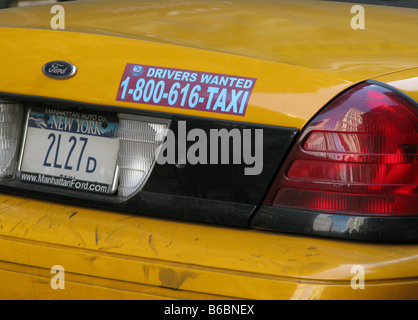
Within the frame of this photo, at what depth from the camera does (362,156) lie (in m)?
1.82

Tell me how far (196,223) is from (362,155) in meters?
0.50

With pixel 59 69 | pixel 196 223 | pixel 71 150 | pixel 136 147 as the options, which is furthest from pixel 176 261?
pixel 59 69

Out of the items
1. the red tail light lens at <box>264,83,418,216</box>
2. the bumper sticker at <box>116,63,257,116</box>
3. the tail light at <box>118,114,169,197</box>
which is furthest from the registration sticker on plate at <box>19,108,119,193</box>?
the red tail light lens at <box>264,83,418,216</box>

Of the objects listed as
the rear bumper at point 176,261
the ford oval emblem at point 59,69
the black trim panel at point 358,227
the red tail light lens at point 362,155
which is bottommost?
the rear bumper at point 176,261

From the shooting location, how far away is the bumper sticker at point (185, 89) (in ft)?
6.12

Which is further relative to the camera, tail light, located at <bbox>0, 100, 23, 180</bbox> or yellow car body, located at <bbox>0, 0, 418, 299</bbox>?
tail light, located at <bbox>0, 100, 23, 180</bbox>

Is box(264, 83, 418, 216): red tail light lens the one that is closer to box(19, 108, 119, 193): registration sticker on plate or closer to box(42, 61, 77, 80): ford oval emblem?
box(19, 108, 119, 193): registration sticker on plate

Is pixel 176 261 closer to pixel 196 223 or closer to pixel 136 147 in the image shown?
pixel 196 223

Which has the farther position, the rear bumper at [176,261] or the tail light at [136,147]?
the tail light at [136,147]

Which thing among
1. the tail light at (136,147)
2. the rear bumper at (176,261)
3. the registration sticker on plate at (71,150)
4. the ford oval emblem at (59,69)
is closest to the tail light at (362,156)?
the rear bumper at (176,261)

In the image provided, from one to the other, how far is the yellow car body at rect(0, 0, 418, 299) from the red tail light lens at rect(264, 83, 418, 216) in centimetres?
5

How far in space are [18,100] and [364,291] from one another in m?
1.17

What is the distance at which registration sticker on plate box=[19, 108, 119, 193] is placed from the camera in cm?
208

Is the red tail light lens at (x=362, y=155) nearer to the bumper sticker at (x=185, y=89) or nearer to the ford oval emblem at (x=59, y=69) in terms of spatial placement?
the bumper sticker at (x=185, y=89)
